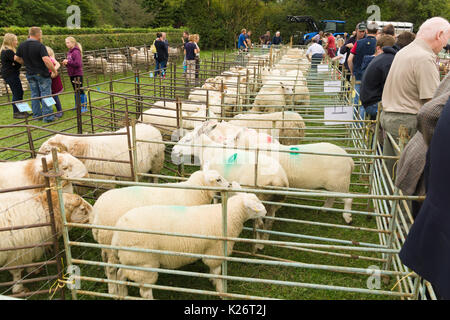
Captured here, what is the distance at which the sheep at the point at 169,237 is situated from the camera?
310cm

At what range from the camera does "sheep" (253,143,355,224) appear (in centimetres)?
471

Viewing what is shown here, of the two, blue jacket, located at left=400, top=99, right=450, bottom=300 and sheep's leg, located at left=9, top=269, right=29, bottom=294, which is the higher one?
blue jacket, located at left=400, top=99, right=450, bottom=300

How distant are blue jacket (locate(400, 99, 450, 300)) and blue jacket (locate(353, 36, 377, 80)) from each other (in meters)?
6.55

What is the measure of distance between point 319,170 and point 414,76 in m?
1.61

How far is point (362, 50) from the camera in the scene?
7727 mm

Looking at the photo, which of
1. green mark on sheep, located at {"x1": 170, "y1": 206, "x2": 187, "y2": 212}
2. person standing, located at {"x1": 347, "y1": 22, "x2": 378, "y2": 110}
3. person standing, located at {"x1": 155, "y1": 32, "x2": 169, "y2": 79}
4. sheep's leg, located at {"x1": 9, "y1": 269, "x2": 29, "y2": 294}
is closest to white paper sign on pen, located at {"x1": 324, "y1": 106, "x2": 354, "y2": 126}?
person standing, located at {"x1": 347, "y1": 22, "x2": 378, "y2": 110}

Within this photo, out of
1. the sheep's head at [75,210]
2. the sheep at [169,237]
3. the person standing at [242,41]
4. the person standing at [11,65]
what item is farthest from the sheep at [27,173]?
the person standing at [242,41]

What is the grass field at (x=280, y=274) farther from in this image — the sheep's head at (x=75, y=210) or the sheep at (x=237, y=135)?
the sheep at (x=237, y=135)

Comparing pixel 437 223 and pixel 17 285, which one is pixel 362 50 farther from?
pixel 17 285

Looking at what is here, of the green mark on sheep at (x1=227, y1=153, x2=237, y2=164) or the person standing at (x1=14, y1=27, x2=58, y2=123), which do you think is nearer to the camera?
the green mark on sheep at (x1=227, y1=153, x2=237, y2=164)

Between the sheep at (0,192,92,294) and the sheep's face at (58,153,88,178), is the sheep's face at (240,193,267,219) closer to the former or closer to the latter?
the sheep at (0,192,92,294)

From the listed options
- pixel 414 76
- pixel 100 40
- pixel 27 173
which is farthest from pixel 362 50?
pixel 100 40

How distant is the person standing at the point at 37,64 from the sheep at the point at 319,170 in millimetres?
6168

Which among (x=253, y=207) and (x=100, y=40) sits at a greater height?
(x=100, y=40)
